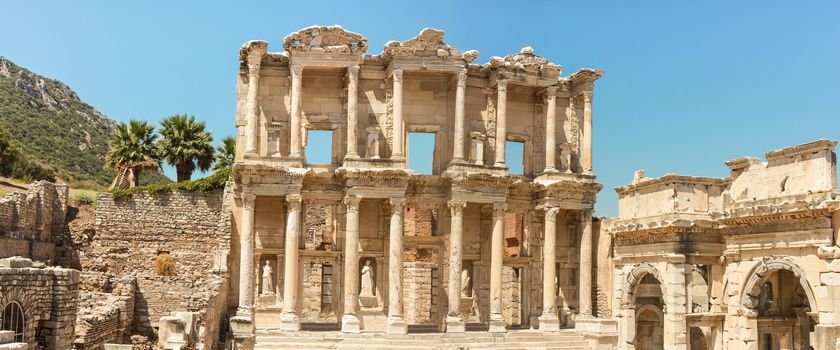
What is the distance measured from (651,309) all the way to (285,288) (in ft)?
40.7

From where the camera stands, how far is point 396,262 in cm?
3052

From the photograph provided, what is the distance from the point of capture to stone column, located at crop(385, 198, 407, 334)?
99.6ft

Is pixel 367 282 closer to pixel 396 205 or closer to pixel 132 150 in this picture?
pixel 396 205

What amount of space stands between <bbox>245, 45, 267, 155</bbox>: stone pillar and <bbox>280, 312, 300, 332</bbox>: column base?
17.5ft

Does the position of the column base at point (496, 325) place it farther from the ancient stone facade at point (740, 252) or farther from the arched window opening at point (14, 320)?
the arched window opening at point (14, 320)

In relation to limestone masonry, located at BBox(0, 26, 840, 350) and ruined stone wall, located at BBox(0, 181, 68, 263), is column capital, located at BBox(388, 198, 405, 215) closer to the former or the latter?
limestone masonry, located at BBox(0, 26, 840, 350)

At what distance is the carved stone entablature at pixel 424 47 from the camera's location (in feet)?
102

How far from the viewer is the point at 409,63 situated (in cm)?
3117

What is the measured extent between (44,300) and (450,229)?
15.3 m

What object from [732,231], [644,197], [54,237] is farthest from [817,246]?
[54,237]

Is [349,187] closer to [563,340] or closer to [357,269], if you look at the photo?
[357,269]

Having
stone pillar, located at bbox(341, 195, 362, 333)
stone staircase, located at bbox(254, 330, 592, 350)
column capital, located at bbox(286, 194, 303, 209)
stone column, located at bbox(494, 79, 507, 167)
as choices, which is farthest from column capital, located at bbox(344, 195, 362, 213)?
stone column, located at bbox(494, 79, 507, 167)

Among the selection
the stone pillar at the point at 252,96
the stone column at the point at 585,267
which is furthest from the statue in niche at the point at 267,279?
the stone column at the point at 585,267

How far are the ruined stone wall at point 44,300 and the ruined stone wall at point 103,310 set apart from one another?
4.31 m
